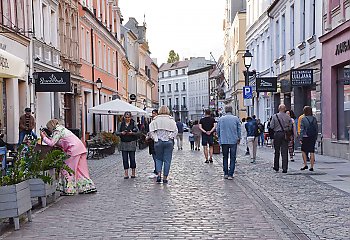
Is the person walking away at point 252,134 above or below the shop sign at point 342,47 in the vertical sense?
below

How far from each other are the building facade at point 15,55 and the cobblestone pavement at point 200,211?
648 centimetres

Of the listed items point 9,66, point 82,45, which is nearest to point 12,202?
point 9,66

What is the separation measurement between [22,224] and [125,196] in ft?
10.4

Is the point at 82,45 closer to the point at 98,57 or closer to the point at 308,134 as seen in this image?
the point at 98,57

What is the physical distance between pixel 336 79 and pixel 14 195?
15396 millimetres

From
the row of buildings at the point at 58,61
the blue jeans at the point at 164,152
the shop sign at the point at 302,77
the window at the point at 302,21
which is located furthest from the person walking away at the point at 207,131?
the window at the point at 302,21

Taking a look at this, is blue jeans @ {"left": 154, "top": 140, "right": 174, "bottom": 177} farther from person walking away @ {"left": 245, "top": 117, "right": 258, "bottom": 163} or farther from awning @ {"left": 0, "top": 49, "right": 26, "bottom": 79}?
person walking away @ {"left": 245, "top": 117, "right": 258, "bottom": 163}

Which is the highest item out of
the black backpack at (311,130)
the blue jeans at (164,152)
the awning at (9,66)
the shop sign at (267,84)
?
the shop sign at (267,84)

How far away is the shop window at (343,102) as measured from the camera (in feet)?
64.5

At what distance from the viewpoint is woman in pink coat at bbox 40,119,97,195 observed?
11242 mm

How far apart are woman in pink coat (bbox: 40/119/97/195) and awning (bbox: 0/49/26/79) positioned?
3.94ft

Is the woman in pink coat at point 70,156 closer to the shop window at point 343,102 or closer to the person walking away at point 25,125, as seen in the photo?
the person walking away at point 25,125

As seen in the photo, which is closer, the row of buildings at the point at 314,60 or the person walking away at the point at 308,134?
the person walking away at the point at 308,134

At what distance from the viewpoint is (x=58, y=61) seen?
26.4 m
